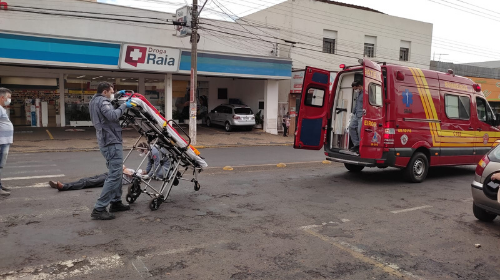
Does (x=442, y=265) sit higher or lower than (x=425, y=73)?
lower

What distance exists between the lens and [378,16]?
90.3 ft

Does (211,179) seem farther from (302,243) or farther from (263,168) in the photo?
(302,243)

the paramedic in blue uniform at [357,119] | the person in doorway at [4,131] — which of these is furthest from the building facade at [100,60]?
the paramedic in blue uniform at [357,119]

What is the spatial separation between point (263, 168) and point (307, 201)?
362 cm

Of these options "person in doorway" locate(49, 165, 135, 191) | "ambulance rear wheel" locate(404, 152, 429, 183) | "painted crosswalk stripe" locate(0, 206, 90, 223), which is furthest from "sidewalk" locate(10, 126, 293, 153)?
"ambulance rear wheel" locate(404, 152, 429, 183)

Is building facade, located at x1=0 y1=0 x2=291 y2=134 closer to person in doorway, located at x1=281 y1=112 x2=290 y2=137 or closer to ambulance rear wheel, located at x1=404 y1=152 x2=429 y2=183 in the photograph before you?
person in doorway, located at x1=281 y1=112 x2=290 y2=137

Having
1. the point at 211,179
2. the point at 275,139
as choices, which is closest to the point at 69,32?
the point at 275,139

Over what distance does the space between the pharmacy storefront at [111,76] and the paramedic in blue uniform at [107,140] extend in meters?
12.7

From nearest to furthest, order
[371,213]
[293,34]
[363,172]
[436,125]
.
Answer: [371,213] → [436,125] → [363,172] → [293,34]

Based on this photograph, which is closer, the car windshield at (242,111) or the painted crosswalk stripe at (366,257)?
the painted crosswalk stripe at (366,257)

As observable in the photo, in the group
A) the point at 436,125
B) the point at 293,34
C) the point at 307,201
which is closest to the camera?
the point at 307,201

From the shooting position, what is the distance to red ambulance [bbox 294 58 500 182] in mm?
8352

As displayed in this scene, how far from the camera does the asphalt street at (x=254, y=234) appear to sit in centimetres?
401

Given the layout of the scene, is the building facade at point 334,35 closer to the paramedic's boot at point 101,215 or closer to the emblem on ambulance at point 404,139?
the emblem on ambulance at point 404,139
